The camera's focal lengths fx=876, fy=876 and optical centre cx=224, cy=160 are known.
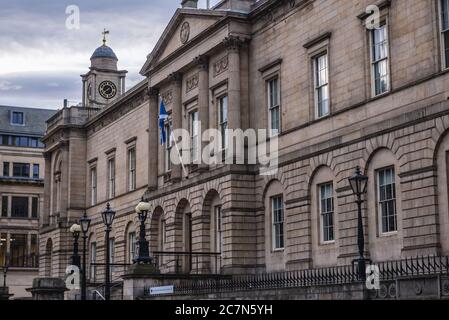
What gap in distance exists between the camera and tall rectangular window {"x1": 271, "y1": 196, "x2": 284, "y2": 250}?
38.7 m

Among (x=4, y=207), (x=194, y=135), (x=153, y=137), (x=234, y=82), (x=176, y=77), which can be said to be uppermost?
(x=176, y=77)

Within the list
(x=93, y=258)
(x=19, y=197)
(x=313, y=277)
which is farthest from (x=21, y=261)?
(x=313, y=277)

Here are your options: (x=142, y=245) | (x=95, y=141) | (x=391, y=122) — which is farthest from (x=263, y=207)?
(x=95, y=141)

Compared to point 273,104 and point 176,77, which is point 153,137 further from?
point 273,104

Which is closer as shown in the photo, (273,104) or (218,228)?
(273,104)

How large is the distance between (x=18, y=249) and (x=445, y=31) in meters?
76.7

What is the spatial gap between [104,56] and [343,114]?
40553 mm

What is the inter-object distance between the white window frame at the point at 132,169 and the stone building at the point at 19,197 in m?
40.4

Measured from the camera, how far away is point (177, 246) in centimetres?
4603

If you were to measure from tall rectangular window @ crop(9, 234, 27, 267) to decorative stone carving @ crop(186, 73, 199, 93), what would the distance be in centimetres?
5579

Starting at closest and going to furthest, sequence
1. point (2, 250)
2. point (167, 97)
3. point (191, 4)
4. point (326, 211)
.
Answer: point (326, 211), point (191, 4), point (167, 97), point (2, 250)

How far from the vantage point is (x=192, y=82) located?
1794 inches

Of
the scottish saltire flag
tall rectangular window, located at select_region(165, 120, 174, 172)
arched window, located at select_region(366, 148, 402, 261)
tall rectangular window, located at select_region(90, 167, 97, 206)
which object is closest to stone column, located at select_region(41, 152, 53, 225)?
tall rectangular window, located at select_region(90, 167, 97, 206)
